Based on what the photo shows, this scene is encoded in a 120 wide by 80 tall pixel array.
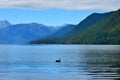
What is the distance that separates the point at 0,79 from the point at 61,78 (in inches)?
489

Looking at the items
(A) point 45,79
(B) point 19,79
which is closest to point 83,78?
(A) point 45,79

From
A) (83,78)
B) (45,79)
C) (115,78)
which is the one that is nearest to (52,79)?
(45,79)

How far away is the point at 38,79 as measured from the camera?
74062 mm

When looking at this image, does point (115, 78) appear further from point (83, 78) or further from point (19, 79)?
point (19, 79)

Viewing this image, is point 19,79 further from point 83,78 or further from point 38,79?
point 83,78

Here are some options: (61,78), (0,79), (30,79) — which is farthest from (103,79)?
(0,79)

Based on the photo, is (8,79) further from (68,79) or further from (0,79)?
(68,79)

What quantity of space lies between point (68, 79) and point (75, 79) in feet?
4.61

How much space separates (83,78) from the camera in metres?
75.9

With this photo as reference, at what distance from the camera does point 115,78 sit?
240 ft

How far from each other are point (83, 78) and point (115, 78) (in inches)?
264

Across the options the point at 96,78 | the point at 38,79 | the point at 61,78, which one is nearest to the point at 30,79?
the point at 38,79

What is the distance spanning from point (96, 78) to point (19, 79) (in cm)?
1547

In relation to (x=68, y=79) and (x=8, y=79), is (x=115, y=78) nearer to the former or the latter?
(x=68, y=79)
